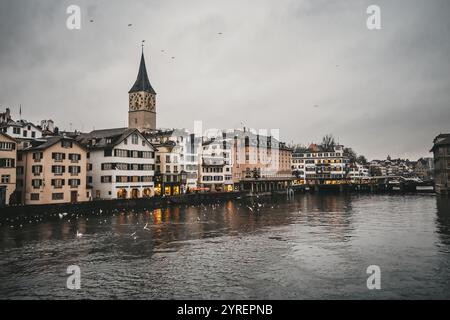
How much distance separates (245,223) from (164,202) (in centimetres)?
3055

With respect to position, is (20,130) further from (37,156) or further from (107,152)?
(107,152)

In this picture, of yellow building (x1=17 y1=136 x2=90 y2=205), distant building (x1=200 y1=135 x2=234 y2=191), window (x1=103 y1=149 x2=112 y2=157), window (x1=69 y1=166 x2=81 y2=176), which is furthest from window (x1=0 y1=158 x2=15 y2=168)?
distant building (x1=200 y1=135 x2=234 y2=191)

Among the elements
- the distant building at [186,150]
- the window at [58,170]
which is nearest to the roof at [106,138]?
the window at [58,170]

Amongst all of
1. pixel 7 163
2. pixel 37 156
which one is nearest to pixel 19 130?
pixel 37 156

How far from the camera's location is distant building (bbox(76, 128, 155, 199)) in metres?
72.6

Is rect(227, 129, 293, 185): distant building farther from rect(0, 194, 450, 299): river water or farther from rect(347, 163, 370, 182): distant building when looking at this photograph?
rect(0, 194, 450, 299): river water

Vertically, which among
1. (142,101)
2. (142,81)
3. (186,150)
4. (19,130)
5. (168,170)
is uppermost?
(142,81)

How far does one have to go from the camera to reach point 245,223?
51.3 m

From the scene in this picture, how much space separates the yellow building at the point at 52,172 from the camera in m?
60.6

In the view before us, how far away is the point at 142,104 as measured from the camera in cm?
13250

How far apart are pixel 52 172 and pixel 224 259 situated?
4449 cm

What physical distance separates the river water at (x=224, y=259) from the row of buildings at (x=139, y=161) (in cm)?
1411

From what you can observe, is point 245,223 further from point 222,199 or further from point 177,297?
point 222,199
